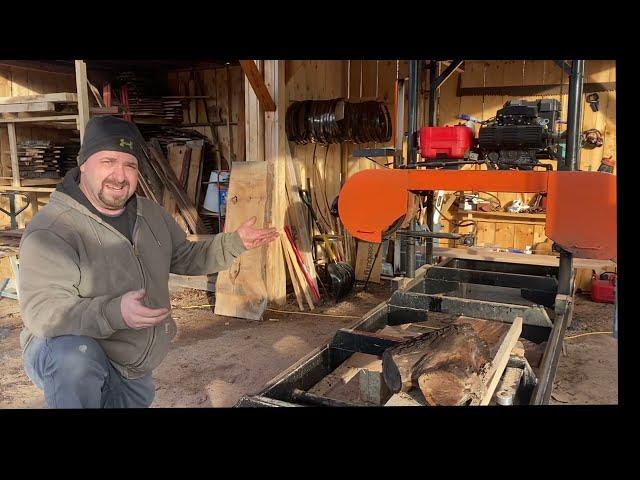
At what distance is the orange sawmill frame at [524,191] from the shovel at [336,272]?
2591 millimetres

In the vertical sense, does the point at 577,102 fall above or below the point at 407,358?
above

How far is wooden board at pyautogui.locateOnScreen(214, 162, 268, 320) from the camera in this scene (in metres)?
4.42

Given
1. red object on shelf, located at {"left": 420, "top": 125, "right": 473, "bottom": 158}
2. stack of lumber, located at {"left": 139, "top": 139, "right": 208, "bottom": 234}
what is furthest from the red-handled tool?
red object on shelf, located at {"left": 420, "top": 125, "right": 473, "bottom": 158}

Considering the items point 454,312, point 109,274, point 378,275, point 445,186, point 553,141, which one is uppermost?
point 553,141

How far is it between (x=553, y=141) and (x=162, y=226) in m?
1.78

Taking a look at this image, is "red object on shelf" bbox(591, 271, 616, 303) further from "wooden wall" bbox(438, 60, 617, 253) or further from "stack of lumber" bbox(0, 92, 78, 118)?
"stack of lumber" bbox(0, 92, 78, 118)

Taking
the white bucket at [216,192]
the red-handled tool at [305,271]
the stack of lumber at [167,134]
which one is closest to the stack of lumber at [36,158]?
the stack of lumber at [167,134]

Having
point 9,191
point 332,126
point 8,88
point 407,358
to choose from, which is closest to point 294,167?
point 332,126

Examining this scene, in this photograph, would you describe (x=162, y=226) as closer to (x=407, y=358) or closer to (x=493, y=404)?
(x=407, y=358)

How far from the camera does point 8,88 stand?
17.7 ft

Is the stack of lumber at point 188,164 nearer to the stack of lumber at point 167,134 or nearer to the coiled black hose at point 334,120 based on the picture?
the stack of lumber at point 167,134

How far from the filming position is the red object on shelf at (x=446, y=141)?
97.4 inches

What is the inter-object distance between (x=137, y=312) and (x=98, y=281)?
0.33 m

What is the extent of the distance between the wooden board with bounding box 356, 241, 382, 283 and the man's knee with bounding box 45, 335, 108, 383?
401 cm
